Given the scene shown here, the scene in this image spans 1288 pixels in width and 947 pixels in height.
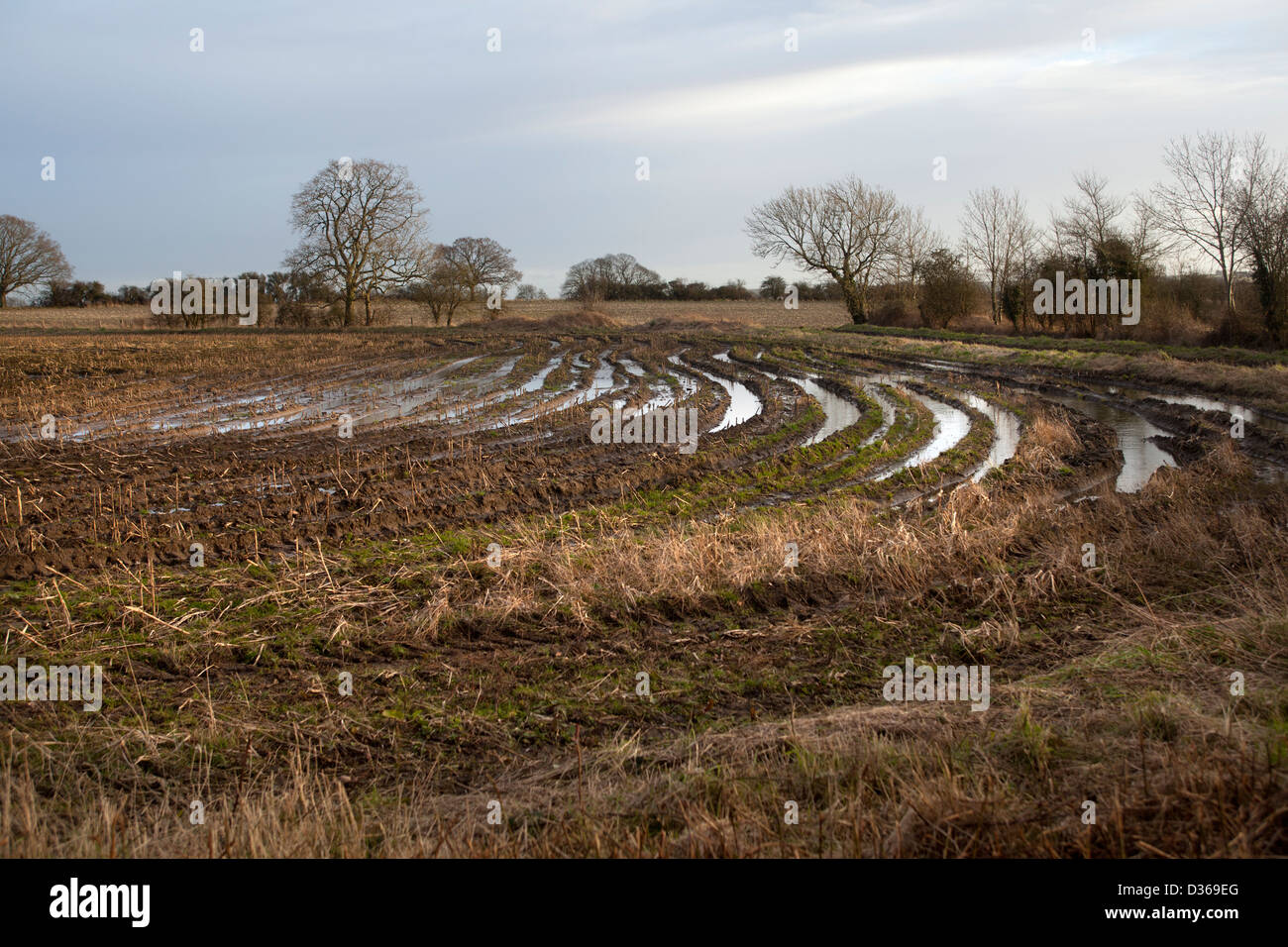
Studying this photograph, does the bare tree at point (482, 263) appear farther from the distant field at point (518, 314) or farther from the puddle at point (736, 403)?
the puddle at point (736, 403)

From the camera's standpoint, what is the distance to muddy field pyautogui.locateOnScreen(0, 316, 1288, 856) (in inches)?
149

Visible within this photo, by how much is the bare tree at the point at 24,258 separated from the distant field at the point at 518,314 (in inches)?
89.6

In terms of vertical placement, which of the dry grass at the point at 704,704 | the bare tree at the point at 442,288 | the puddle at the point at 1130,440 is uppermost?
the bare tree at the point at 442,288

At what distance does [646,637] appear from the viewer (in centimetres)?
661

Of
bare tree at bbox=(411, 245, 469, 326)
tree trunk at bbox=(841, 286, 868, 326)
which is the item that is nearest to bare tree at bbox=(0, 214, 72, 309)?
bare tree at bbox=(411, 245, 469, 326)

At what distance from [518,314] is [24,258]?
37268 millimetres

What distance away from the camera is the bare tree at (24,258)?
6066 centimetres

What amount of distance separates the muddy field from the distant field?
122ft

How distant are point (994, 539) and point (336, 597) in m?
6.22

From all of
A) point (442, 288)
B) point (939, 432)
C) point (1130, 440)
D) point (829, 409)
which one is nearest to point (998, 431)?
point (939, 432)

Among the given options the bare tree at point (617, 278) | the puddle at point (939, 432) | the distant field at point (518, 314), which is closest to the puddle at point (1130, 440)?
the puddle at point (939, 432)

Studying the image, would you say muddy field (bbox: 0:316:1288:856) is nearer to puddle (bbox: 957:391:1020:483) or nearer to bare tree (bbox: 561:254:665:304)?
puddle (bbox: 957:391:1020:483)

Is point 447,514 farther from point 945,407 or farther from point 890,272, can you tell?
point 890,272
